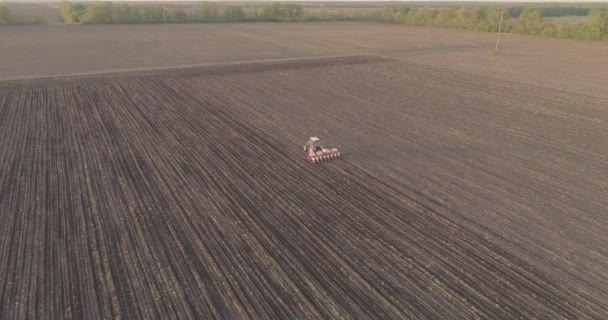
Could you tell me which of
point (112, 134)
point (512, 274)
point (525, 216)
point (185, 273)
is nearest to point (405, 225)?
point (512, 274)

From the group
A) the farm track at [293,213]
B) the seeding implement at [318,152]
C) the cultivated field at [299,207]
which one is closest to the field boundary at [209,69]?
the cultivated field at [299,207]

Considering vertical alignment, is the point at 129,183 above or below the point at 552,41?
below

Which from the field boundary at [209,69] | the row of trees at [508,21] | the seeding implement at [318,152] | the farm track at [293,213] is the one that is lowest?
the farm track at [293,213]

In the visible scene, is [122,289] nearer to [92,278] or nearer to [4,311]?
[92,278]

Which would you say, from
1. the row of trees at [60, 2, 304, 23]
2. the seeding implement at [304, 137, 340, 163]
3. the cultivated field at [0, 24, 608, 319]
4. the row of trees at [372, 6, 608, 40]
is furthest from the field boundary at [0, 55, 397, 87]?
the row of trees at [60, 2, 304, 23]

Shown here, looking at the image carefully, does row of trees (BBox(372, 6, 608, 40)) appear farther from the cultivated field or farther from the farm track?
the farm track

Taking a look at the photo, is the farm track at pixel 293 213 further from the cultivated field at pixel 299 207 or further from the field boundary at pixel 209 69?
the field boundary at pixel 209 69
